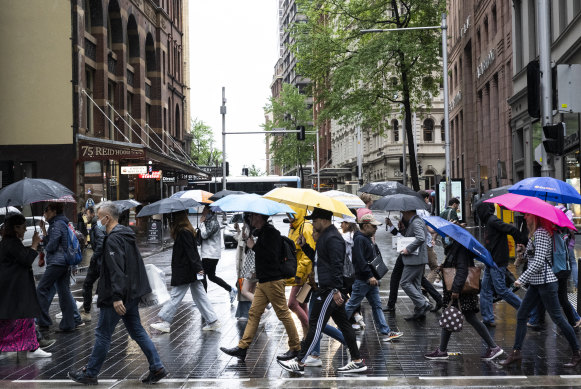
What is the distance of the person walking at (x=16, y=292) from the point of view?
27.6 feet

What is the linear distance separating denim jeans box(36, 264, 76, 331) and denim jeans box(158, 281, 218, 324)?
1391 millimetres

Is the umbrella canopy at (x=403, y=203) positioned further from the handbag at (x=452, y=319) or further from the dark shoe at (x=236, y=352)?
the dark shoe at (x=236, y=352)

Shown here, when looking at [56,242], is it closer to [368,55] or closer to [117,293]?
[117,293]

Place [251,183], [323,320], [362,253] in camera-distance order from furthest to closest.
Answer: [251,183], [362,253], [323,320]

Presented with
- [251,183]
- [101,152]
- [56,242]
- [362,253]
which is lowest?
[362,253]

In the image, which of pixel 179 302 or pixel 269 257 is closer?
pixel 269 257

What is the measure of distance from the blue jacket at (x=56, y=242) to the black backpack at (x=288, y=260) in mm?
3853

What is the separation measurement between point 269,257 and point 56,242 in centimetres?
386

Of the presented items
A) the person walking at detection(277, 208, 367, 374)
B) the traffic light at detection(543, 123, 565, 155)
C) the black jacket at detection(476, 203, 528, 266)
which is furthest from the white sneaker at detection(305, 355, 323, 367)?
the traffic light at detection(543, 123, 565, 155)

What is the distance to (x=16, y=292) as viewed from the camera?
8.45 m

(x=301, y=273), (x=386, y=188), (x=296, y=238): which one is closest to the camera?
(x=301, y=273)

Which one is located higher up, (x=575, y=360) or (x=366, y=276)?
(x=366, y=276)

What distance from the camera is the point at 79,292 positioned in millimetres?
15812

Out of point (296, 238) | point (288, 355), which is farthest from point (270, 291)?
point (296, 238)
